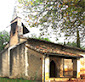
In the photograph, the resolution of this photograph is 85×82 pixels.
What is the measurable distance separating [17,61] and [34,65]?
10.1ft

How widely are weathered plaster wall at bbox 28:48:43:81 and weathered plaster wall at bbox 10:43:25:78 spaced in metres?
1.05

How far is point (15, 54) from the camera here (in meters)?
17.7

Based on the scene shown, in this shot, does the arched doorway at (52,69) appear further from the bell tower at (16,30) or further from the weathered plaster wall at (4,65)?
the weathered plaster wall at (4,65)

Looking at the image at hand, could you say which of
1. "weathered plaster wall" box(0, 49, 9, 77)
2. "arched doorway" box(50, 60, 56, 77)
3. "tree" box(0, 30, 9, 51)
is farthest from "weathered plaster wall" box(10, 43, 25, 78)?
"tree" box(0, 30, 9, 51)

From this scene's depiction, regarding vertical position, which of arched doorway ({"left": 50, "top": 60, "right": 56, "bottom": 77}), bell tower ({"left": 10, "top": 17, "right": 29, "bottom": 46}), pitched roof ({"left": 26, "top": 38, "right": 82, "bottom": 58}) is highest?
bell tower ({"left": 10, "top": 17, "right": 29, "bottom": 46})

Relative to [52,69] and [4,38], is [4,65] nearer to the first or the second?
[52,69]

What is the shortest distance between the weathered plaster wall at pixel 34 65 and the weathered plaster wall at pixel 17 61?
1.05 meters

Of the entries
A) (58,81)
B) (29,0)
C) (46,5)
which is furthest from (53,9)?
(58,81)

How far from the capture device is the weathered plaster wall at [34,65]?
14.5 meters

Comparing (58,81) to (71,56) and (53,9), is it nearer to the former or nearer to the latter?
(71,56)

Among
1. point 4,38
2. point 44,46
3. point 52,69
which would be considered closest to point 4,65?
point 44,46

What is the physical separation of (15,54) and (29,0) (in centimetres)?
754

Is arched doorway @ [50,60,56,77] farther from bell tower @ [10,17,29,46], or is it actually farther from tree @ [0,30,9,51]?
tree @ [0,30,9,51]

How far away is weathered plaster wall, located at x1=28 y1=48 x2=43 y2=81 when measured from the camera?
14516 mm
